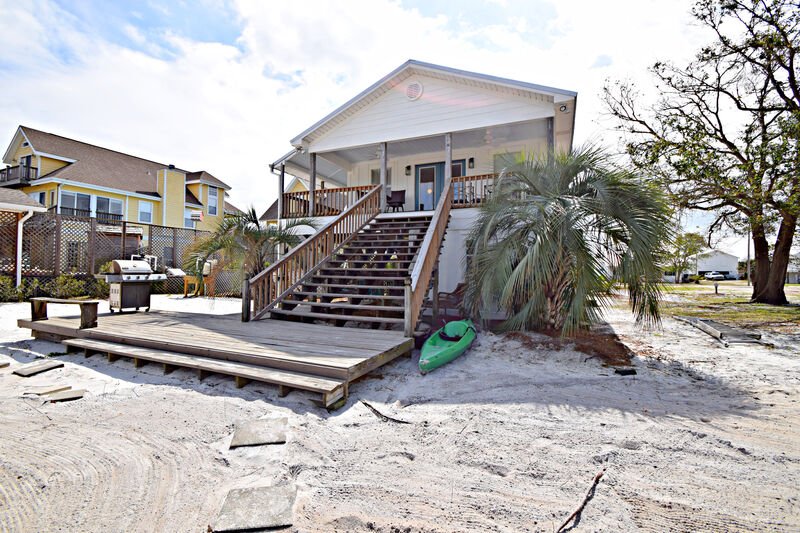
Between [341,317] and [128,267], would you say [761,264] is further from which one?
[128,267]

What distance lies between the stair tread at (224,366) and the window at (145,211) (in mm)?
23547

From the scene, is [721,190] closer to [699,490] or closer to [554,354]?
[554,354]

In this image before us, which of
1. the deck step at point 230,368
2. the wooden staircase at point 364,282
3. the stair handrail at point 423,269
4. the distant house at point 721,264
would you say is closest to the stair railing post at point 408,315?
the stair handrail at point 423,269

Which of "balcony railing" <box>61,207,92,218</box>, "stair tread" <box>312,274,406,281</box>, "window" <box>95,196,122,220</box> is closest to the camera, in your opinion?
"stair tread" <box>312,274,406,281</box>

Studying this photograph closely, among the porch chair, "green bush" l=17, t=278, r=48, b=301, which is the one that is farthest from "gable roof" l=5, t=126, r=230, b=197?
the porch chair

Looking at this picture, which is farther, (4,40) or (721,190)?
(721,190)

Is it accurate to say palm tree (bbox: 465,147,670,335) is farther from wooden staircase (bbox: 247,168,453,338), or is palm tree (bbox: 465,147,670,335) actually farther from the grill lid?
the grill lid

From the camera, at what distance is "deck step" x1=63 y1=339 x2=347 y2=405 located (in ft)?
12.3

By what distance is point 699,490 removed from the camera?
2.31 metres

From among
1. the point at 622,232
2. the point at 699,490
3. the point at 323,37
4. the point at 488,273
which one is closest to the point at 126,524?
the point at 699,490

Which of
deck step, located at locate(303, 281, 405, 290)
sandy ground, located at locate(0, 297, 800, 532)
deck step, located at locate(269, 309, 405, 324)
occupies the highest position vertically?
deck step, located at locate(303, 281, 405, 290)

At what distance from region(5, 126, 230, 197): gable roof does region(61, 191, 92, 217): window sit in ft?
2.89

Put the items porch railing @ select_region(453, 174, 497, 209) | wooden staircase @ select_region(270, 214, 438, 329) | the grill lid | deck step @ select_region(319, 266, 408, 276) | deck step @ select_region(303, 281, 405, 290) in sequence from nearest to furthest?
wooden staircase @ select_region(270, 214, 438, 329) < deck step @ select_region(303, 281, 405, 290) < deck step @ select_region(319, 266, 408, 276) < the grill lid < porch railing @ select_region(453, 174, 497, 209)

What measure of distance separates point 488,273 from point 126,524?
477 centimetres
